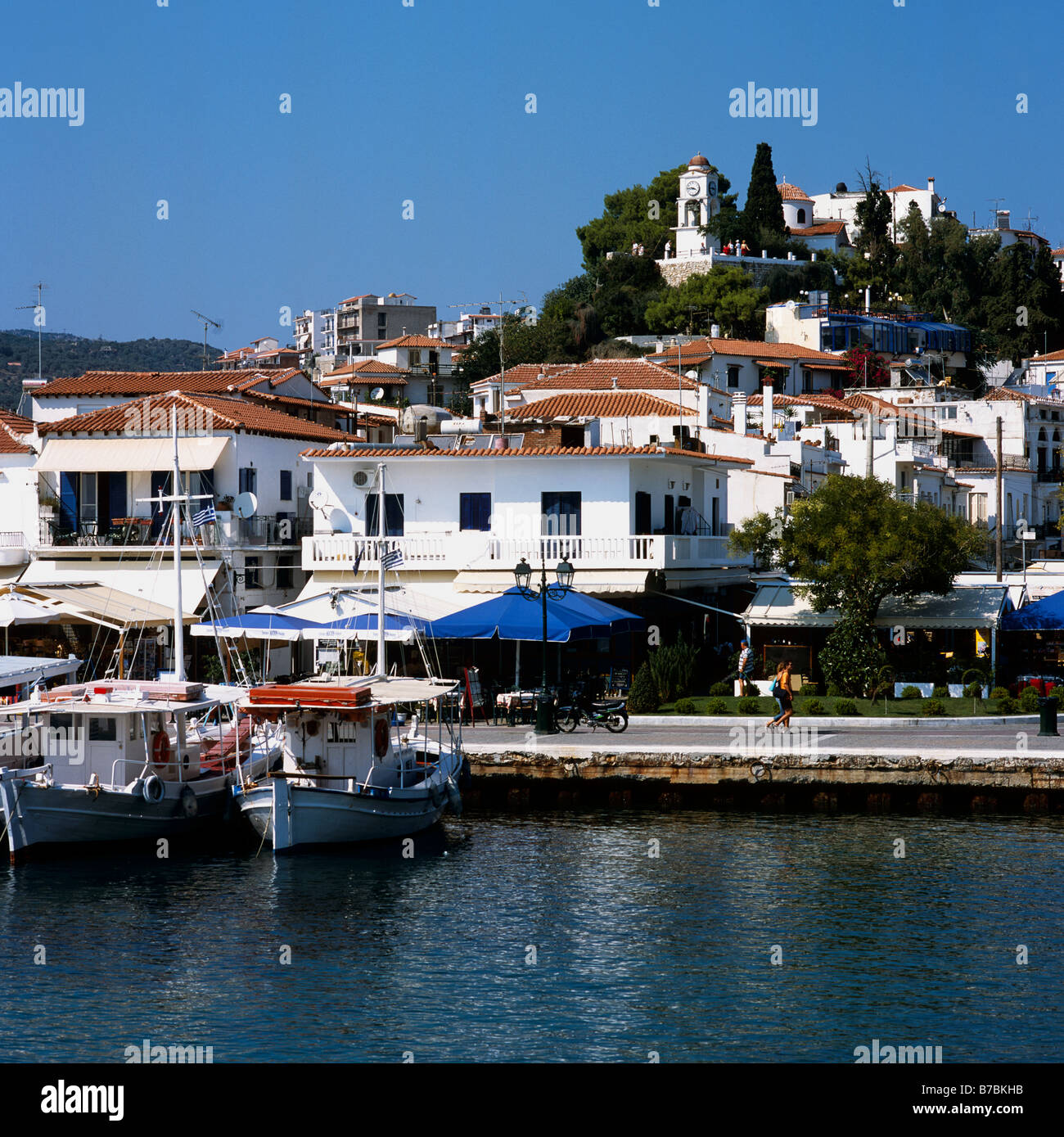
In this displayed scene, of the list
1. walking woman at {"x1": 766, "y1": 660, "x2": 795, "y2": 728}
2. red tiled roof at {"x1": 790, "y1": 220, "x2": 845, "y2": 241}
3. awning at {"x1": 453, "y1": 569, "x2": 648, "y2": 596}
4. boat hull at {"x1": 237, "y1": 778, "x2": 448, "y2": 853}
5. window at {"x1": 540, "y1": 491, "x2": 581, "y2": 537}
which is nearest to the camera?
boat hull at {"x1": 237, "y1": 778, "x2": 448, "y2": 853}

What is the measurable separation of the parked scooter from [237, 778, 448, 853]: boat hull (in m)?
6.33

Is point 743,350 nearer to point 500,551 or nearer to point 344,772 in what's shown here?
point 500,551

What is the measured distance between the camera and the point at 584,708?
34.0 m

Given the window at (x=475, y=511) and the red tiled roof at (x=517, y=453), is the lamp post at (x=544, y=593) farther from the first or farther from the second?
the window at (x=475, y=511)

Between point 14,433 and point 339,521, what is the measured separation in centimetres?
1183

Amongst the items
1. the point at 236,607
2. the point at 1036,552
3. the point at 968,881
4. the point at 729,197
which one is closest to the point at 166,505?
the point at 236,607

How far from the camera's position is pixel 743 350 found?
94.4m

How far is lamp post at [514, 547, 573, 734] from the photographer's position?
32.1m

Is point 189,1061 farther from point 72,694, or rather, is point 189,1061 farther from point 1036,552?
point 1036,552

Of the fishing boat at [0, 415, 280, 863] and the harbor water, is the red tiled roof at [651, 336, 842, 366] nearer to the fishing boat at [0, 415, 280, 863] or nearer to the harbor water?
the fishing boat at [0, 415, 280, 863]

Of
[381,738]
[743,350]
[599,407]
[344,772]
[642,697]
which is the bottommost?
[344,772]

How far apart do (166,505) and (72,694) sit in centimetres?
1625

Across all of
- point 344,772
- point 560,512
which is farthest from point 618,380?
point 344,772

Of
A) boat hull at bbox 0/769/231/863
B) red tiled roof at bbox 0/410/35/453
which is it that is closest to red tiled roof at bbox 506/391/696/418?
red tiled roof at bbox 0/410/35/453
